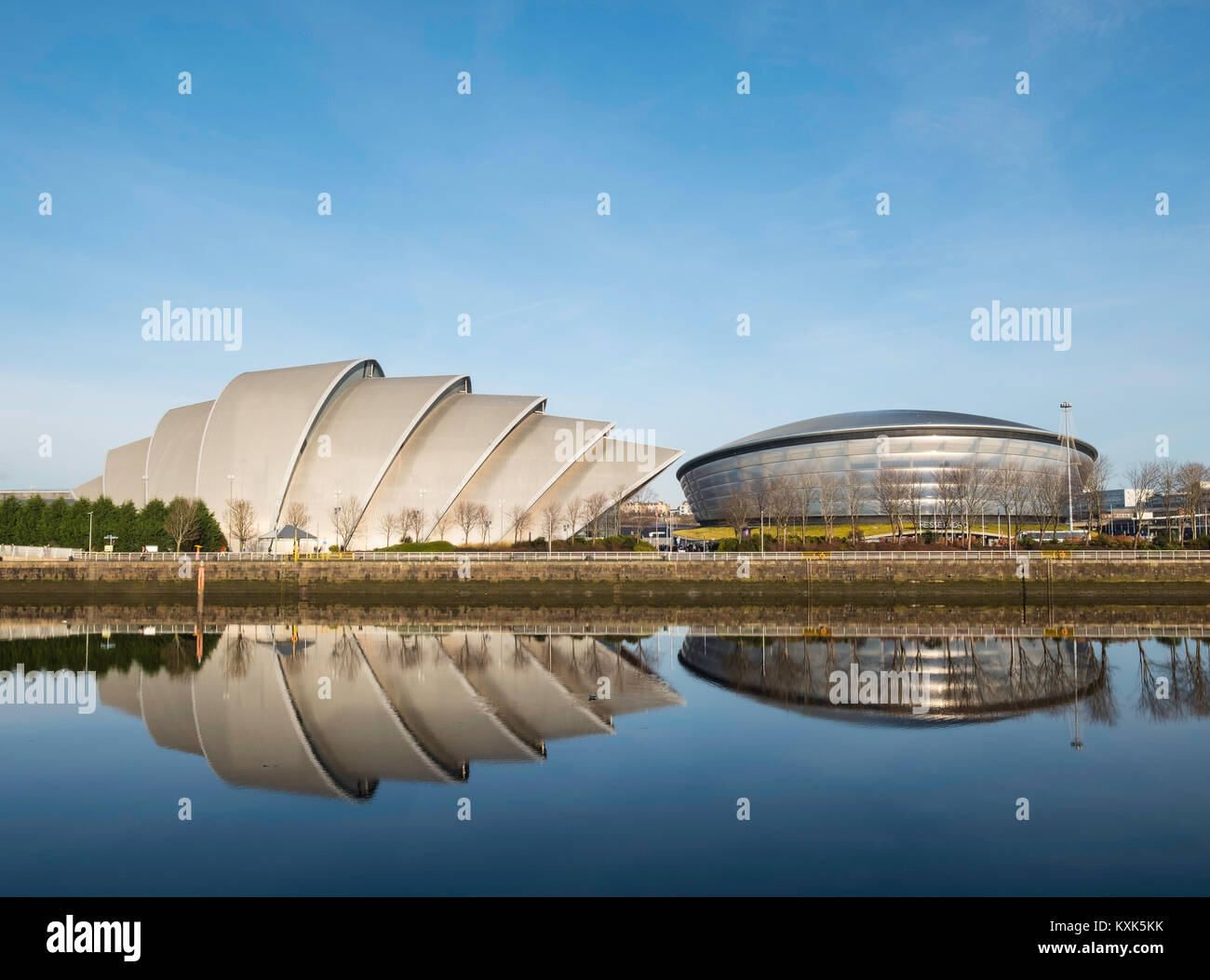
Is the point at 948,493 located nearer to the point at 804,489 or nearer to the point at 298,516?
the point at 804,489

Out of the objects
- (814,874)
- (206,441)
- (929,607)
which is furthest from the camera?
(206,441)

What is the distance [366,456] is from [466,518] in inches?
287

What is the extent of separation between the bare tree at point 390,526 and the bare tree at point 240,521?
24.7ft

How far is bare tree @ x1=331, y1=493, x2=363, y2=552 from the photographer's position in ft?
169

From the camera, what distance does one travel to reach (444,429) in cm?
5578

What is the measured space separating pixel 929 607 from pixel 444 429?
3248 centimetres

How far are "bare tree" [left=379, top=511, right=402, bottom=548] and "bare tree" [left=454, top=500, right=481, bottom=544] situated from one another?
3.58 m

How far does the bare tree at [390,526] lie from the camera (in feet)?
172

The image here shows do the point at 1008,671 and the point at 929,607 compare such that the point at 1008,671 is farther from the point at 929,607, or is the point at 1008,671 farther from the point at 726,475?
the point at 726,475

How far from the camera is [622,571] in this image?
40.3m

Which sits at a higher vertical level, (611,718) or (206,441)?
(206,441)

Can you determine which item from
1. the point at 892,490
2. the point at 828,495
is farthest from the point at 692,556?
the point at 828,495
